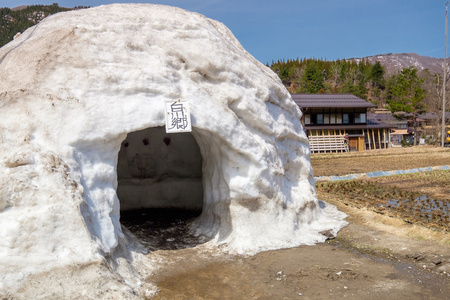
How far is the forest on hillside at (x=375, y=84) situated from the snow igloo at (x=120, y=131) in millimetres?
30384

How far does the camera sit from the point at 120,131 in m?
5.67

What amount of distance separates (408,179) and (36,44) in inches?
542

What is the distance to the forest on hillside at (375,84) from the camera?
35.2 metres

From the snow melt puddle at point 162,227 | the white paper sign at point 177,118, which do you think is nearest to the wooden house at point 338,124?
the snow melt puddle at point 162,227

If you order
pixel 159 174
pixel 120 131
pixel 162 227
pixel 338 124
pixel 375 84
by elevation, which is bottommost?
pixel 162 227

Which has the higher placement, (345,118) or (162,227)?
(345,118)

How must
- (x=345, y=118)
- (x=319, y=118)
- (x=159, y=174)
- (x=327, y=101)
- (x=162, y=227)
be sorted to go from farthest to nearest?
(x=345, y=118)
(x=327, y=101)
(x=319, y=118)
(x=159, y=174)
(x=162, y=227)

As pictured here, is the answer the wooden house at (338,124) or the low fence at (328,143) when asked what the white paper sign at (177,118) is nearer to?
the low fence at (328,143)

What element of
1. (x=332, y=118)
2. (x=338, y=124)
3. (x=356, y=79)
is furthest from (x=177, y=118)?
(x=356, y=79)

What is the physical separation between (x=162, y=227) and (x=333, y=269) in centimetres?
375

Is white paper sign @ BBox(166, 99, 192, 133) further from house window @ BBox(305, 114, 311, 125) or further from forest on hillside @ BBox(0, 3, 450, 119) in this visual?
forest on hillside @ BBox(0, 3, 450, 119)

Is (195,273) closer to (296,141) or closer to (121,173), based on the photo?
(296,141)

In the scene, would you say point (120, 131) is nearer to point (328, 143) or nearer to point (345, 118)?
point (328, 143)

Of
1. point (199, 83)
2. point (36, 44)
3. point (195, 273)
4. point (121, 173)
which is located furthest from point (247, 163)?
point (121, 173)
